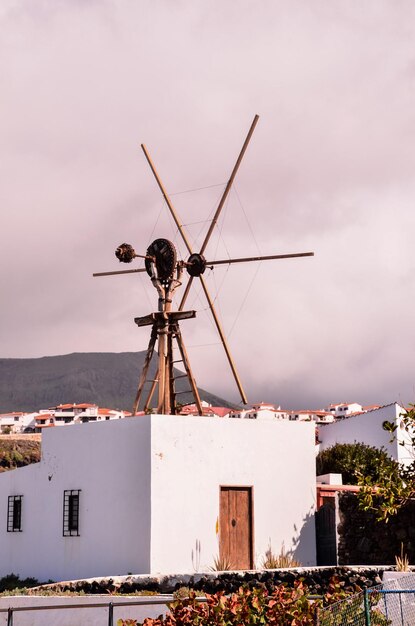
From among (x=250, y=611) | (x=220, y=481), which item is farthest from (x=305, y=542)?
(x=250, y=611)

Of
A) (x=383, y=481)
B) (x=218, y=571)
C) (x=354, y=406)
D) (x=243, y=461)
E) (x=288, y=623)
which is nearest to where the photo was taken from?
(x=288, y=623)

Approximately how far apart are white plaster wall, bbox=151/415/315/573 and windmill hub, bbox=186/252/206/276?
6.56 metres

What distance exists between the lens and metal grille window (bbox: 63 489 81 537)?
2352 cm

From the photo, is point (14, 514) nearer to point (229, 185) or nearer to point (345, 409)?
point (229, 185)

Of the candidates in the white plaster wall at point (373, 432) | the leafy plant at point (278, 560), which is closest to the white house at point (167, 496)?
the leafy plant at point (278, 560)

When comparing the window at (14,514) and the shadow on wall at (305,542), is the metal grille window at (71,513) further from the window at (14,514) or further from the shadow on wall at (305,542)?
the shadow on wall at (305,542)

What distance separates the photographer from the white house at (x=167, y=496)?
22.0 metres

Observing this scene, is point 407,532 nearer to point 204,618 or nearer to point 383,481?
point 383,481

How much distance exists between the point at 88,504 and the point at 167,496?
2476 mm

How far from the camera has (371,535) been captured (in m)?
23.4

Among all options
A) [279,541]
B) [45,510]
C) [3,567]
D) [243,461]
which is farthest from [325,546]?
[3,567]

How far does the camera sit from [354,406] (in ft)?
555

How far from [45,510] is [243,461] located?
18.6 feet

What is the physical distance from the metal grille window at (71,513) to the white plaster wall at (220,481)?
2.84m
